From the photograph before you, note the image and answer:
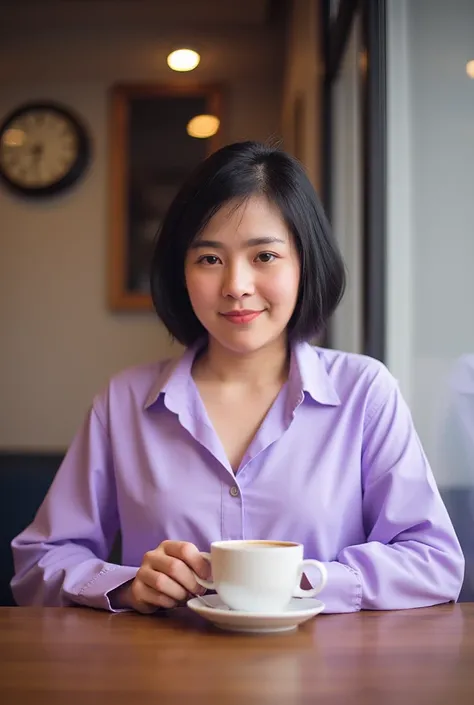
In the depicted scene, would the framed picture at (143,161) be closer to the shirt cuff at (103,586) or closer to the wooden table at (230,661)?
the shirt cuff at (103,586)

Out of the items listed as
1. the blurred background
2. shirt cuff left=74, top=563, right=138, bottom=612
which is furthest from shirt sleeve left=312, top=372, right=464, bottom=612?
the blurred background

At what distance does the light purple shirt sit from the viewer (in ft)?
3.98

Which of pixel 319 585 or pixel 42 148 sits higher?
pixel 42 148

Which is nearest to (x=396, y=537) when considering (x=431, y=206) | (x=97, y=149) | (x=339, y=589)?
(x=339, y=589)

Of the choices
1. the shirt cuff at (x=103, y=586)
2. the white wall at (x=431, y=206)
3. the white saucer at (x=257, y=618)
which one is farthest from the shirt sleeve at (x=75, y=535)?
the white wall at (x=431, y=206)

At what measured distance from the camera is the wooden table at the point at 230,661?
718 millimetres

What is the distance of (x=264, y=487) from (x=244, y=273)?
29cm

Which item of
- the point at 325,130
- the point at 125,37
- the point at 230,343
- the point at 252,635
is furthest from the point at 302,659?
the point at 125,37

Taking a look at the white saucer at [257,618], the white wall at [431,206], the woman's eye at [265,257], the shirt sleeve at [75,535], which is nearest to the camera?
the white saucer at [257,618]

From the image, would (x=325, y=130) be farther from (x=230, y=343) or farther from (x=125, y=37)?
(x=230, y=343)

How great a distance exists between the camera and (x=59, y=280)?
4820mm

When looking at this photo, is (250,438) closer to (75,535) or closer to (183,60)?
(75,535)

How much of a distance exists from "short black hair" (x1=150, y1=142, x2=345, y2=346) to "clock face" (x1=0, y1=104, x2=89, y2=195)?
3453 mm

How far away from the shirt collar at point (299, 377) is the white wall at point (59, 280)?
339cm
